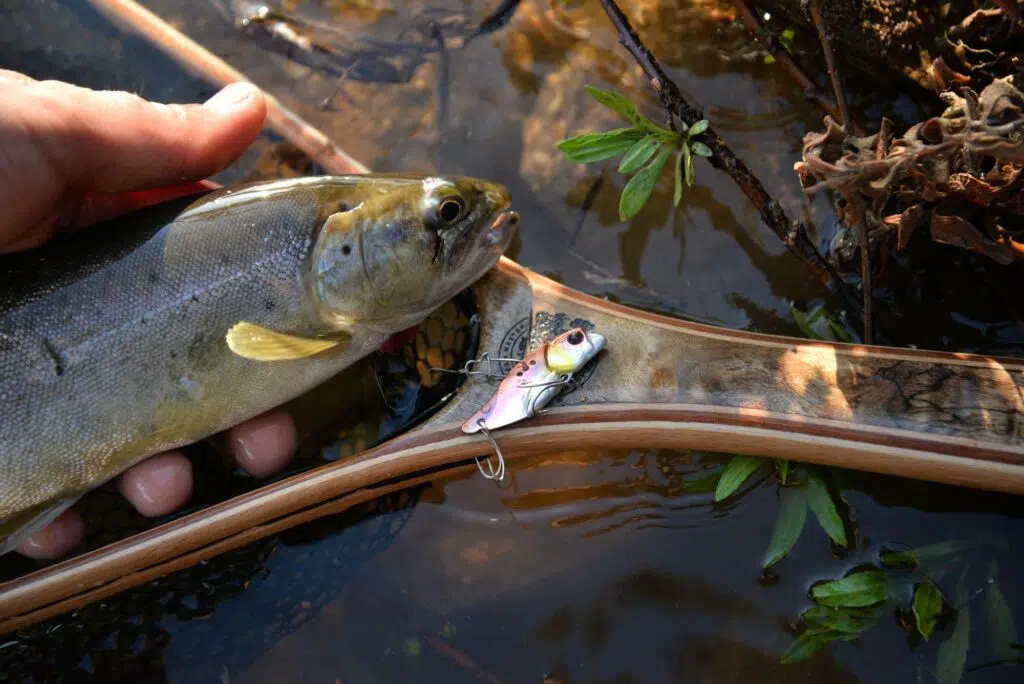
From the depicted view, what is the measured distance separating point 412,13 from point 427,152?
707mm

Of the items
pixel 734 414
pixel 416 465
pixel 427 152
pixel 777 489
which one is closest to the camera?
pixel 734 414

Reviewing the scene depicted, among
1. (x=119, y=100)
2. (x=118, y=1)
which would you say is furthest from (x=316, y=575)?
(x=118, y=1)

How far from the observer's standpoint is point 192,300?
7.87 feet

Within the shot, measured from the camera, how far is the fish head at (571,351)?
8.05 ft

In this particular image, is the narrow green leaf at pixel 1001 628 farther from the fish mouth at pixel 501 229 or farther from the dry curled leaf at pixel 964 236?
the fish mouth at pixel 501 229

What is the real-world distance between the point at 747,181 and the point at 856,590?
141 centimetres

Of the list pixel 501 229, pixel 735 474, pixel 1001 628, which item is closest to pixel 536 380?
pixel 501 229

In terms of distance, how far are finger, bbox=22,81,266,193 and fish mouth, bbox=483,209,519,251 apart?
1004 mm

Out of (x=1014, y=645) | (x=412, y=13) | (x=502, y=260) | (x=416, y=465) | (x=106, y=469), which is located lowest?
(x=1014, y=645)

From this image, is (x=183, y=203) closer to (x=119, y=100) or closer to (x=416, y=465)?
(x=119, y=100)

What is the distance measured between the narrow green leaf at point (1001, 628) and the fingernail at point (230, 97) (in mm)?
3042

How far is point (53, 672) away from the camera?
2.72m

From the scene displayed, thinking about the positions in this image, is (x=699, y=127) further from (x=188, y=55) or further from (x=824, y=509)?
(x=188, y=55)

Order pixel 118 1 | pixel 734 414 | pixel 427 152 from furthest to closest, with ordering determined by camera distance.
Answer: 1. pixel 427 152
2. pixel 118 1
3. pixel 734 414
